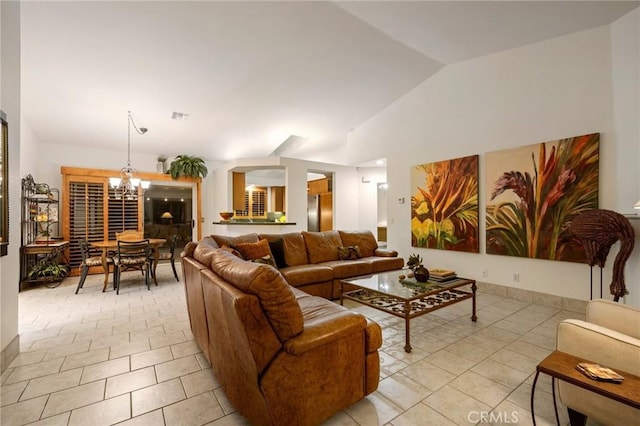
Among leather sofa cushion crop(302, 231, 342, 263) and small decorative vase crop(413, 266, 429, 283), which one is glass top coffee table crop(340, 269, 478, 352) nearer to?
small decorative vase crop(413, 266, 429, 283)

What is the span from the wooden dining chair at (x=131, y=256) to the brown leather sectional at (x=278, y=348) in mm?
3199

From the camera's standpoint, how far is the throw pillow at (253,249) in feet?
11.4

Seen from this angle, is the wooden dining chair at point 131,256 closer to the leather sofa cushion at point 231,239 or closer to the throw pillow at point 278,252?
the leather sofa cushion at point 231,239

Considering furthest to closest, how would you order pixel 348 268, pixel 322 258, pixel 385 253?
pixel 385 253, pixel 322 258, pixel 348 268

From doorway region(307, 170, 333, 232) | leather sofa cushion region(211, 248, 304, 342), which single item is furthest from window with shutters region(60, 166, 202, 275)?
leather sofa cushion region(211, 248, 304, 342)

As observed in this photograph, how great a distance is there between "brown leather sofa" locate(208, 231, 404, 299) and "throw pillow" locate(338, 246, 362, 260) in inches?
2.3

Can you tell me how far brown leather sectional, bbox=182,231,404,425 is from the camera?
1377 mm

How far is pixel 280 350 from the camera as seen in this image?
142cm

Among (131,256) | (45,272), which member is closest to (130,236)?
(131,256)

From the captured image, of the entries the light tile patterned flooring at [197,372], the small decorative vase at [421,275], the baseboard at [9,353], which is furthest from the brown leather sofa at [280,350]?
the baseboard at [9,353]

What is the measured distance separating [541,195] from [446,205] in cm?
134

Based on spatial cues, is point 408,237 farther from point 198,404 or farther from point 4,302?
point 4,302

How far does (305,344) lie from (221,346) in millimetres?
674

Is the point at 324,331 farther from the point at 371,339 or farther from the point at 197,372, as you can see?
the point at 197,372
